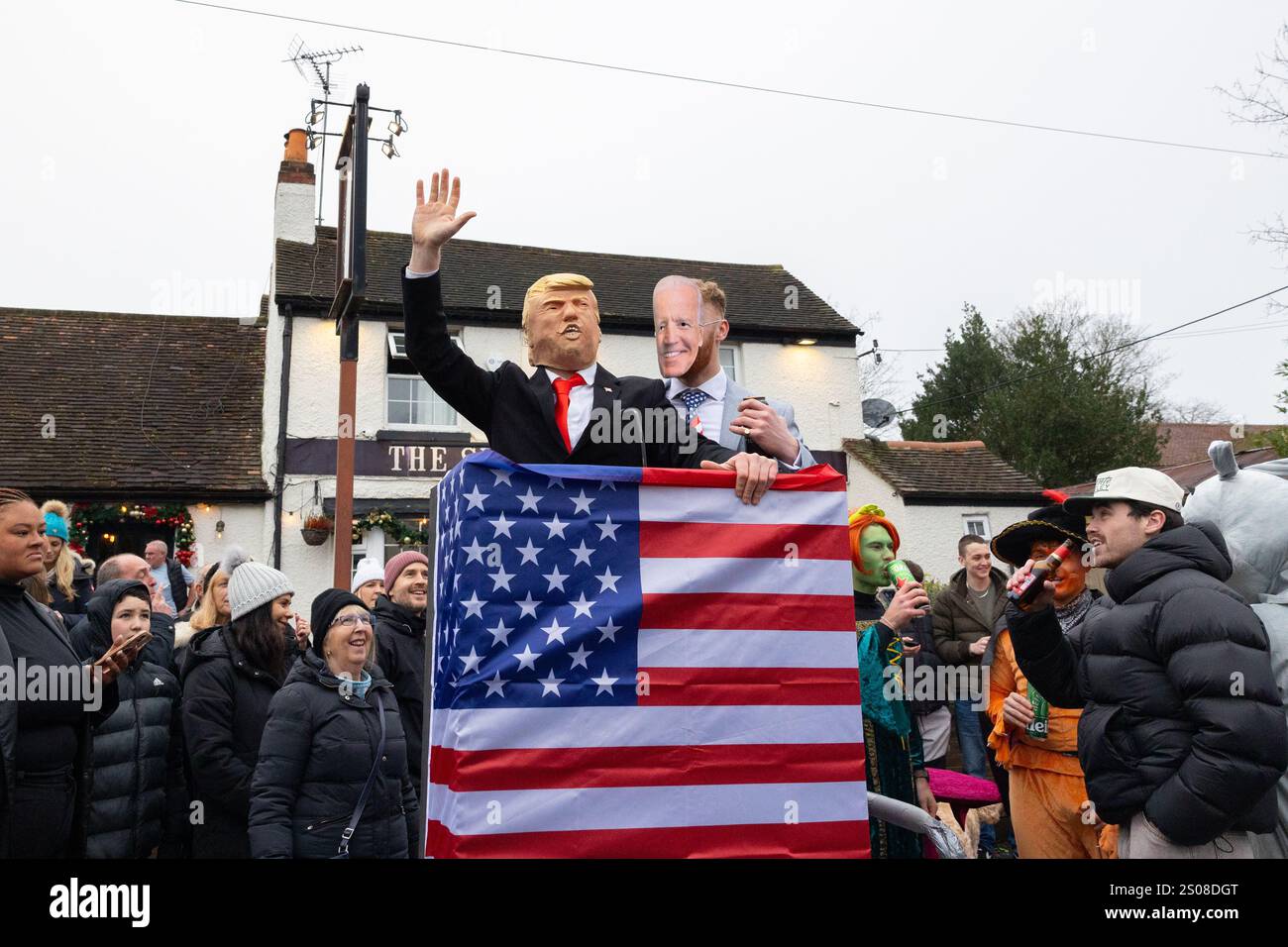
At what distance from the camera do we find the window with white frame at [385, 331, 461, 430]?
17703 millimetres

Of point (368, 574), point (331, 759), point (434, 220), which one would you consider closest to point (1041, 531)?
point (434, 220)

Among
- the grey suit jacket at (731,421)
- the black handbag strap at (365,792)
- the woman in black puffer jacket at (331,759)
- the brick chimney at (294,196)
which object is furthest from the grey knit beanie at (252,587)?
the brick chimney at (294,196)

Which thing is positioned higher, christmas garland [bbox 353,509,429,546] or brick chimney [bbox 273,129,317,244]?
brick chimney [bbox 273,129,317,244]

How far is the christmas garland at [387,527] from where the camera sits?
16.5m

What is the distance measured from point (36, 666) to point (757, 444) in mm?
2713

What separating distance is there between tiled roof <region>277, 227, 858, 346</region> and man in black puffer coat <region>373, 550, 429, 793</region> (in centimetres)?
1277

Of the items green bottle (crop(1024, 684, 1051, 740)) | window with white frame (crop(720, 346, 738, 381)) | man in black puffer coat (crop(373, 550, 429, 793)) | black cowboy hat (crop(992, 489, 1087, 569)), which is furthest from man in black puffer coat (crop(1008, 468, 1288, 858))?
window with white frame (crop(720, 346, 738, 381))

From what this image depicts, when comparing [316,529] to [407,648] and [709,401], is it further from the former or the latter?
[709,401]

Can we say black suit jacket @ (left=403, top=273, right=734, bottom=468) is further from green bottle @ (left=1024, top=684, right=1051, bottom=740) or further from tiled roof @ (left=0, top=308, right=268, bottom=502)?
tiled roof @ (left=0, top=308, right=268, bottom=502)

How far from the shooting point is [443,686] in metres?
2.36

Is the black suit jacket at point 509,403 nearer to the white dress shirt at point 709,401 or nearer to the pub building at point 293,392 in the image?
the white dress shirt at point 709,401

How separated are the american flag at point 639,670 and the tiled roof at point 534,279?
15.6 metres

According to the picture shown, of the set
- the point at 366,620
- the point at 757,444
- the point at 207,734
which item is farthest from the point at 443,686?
the point at 207,734
